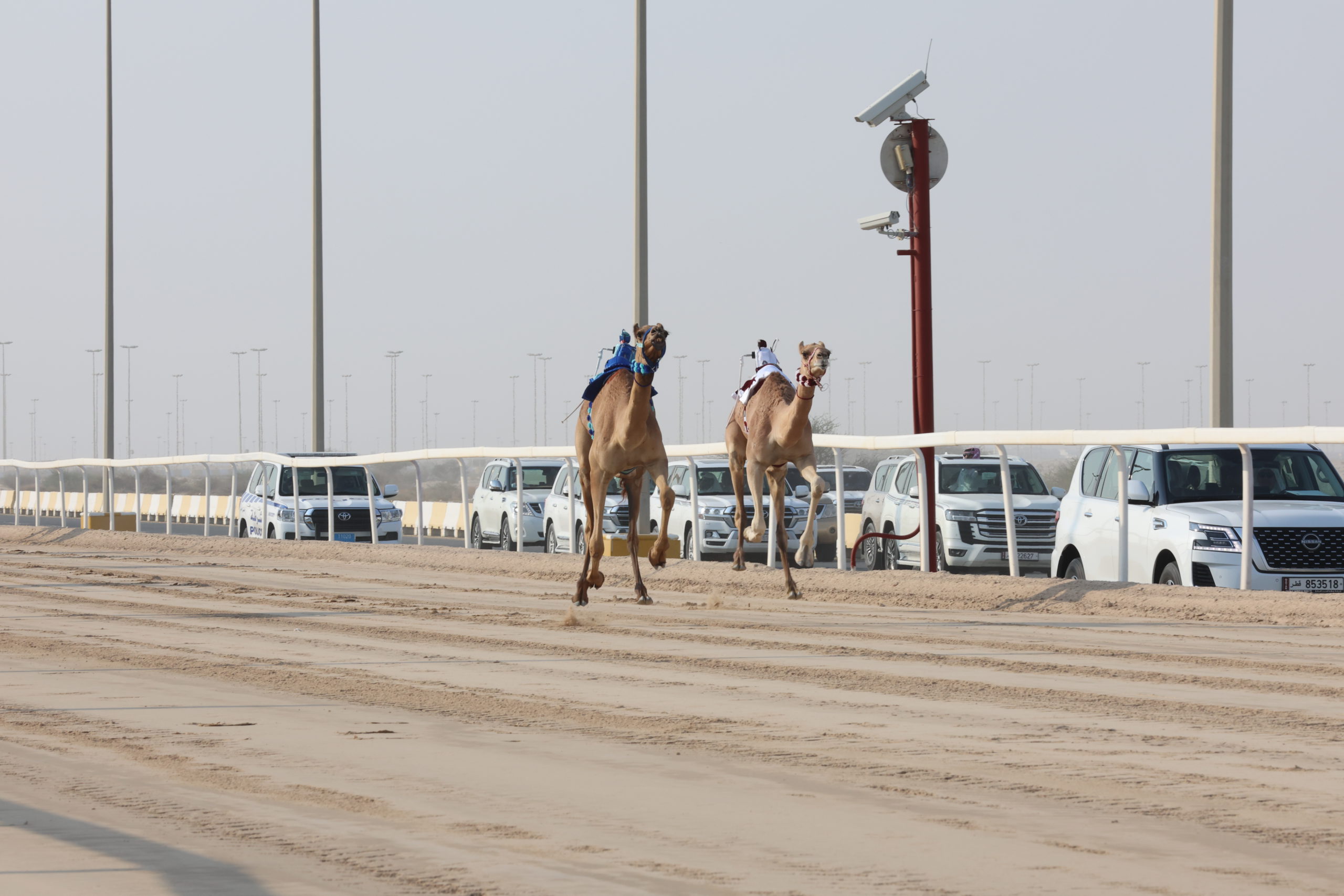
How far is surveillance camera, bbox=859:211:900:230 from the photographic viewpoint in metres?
20.9

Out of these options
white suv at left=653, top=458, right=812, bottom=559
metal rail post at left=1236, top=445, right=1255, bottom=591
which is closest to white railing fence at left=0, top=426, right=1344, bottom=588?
metal rail post at left=1236, top=445, right=1255, bottom=591

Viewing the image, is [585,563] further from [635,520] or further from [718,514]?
[718,514]

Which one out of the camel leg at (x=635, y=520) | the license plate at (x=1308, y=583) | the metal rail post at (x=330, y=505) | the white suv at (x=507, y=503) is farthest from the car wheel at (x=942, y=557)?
the metal rail post at (x=330, y=505)

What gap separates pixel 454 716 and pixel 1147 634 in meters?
6.25

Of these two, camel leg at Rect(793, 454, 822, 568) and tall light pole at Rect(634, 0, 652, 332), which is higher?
tall light pole at Rect(634, 0, 652, 332)

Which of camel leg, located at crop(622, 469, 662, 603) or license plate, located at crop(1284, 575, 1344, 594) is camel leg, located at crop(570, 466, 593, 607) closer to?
camel leg, located at crop(622, 469, 662, 603)

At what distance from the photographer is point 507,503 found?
30.2 meters

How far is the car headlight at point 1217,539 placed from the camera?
15.8 metres

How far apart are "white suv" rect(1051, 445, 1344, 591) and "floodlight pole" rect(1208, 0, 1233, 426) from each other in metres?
1.47

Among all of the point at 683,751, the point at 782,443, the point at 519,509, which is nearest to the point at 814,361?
the point at 782,443

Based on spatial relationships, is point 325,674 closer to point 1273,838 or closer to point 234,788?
point 234,788

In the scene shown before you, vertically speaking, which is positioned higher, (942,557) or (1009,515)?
(1009,515)

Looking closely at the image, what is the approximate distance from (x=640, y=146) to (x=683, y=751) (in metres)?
17.9

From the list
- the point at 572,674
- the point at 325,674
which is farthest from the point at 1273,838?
the point at 325,674
